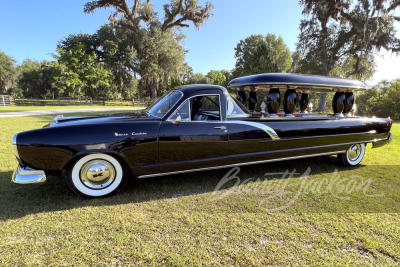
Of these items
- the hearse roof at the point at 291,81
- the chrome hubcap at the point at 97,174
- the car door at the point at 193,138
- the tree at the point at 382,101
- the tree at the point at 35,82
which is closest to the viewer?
the chrome hubcap at the point at 97,174

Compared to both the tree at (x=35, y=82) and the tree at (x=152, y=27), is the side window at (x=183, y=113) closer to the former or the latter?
the tree at (x=152, y=27)

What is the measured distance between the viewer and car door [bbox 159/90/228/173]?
301cm

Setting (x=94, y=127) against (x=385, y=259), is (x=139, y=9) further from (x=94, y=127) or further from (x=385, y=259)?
(x=385, y=259)

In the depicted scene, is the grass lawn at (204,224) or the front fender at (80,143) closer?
the grass lawn at (204,224)

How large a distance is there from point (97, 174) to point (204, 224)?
63.0 inches

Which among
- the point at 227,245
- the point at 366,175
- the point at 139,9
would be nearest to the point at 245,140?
the point at 227,245

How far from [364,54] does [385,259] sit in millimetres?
26182

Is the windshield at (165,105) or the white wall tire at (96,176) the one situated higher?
the windshield at (165,105)

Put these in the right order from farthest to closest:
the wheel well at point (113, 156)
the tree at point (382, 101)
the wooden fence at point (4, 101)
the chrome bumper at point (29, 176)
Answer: the wooden fence at point (4, 101) < the tree at point (382, 101) < the wheel well at point (113, 156) < the chrome bumper at point (29, 176)

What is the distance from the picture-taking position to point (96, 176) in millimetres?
2855

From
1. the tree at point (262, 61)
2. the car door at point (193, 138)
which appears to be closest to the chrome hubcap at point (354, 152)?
the car door at point (193, 138)

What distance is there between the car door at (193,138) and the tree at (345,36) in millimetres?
21579

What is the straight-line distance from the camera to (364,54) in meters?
21.2

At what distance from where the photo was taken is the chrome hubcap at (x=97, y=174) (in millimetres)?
2822
